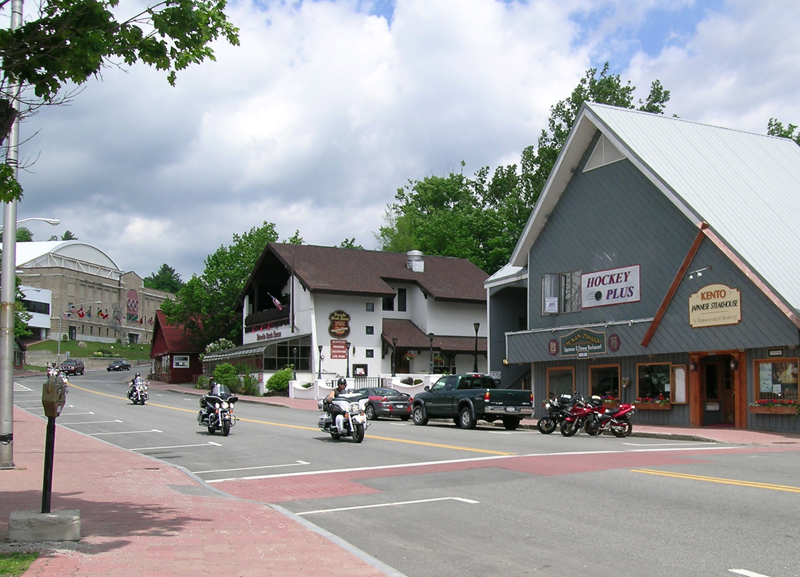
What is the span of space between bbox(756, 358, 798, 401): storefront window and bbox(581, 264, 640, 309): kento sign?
227 inches

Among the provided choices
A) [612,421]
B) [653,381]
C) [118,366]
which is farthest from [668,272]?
[118,366]

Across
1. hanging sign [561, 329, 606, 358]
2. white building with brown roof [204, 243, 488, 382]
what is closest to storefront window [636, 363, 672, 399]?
hanging sign [561, 329, 606, 358]

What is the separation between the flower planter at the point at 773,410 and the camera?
76.7 ft

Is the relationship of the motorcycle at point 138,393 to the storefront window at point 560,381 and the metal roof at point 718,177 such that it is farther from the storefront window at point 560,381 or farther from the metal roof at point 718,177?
the storefront window at point 560,381

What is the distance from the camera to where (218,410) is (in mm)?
23062

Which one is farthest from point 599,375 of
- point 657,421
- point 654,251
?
point 654,251

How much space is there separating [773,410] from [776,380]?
90cm

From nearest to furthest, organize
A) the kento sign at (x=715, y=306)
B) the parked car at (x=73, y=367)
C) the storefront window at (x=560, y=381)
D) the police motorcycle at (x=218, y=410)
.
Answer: the police motorcycle at (x=218, y=410)
the kento sign at (x=715, y=306)
the storefront window at (x=560, y=381)
the parked car at (x=73, y=367)

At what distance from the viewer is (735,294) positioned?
24891mm

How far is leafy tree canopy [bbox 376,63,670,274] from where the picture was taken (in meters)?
57.4

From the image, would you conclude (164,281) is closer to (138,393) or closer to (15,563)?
(138,393)

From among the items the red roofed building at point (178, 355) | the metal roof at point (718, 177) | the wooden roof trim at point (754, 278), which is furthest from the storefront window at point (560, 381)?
the red roofed building at point (178, 355)

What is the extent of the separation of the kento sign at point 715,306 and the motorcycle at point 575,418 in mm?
5338

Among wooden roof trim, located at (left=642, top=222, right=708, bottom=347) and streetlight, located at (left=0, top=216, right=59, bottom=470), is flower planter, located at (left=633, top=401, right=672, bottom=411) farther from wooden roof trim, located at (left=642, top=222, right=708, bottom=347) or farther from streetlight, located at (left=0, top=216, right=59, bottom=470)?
streetlight, located at (left=0, top=216, right=59, bottom=470)
